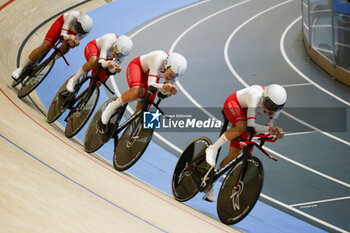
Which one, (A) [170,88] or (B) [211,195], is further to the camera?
(B) [211,195]

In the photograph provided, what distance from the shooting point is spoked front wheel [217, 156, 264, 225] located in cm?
434

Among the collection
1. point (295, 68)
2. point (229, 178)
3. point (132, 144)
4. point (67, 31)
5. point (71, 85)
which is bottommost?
point (295, 68)

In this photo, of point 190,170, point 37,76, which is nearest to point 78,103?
point 37,76

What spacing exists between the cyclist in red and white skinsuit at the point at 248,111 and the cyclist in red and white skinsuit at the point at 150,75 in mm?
607

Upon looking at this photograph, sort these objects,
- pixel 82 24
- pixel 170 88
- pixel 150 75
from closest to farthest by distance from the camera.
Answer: pixel 170 88 → pixel 150 75 → pixel 82 24

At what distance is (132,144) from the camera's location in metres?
5.30

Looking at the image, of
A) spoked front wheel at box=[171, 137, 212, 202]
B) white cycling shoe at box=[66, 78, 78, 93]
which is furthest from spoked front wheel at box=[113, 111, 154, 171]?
white cycling shoe at box=[66, 78, 78, 93]

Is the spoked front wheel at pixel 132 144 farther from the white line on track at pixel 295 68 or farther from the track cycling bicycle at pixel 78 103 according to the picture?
the white line on track at pixel 295 68

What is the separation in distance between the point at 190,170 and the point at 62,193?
2092mm

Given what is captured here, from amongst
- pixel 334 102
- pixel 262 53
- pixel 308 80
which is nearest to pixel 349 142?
pixel 334 102

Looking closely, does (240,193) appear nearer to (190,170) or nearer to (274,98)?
(190,170)

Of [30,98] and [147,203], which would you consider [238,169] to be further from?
[30,98]

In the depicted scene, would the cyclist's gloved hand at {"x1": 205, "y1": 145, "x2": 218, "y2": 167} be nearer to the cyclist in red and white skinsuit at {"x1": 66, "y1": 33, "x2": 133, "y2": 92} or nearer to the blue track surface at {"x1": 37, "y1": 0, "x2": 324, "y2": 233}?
the blue track surface at {"x1": 37, "y1": 0, "x2": 324, "y2": 233}

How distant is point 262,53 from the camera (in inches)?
440
